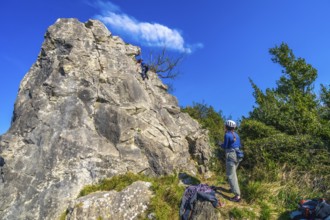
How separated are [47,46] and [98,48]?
7.31 ft

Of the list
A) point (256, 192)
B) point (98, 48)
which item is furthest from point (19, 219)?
point (98, 48)

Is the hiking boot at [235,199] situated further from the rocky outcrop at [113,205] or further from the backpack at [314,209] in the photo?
the rocky outcrop at [113,205]

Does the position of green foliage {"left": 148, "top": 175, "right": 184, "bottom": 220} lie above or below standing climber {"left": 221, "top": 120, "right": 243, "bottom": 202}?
below

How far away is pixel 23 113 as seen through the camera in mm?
11375

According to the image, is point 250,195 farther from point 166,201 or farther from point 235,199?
point 166,201

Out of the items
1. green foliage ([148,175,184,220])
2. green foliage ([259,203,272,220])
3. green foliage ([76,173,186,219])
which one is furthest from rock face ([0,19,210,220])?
green foliage ([259,203,272,220])

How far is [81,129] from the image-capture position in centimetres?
1101

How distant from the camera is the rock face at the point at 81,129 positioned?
9.73 m

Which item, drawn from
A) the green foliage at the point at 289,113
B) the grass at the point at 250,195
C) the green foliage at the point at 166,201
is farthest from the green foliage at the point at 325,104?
the green foliage at the point at 166,201

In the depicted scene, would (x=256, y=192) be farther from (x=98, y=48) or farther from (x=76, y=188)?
(x=98, y=48)

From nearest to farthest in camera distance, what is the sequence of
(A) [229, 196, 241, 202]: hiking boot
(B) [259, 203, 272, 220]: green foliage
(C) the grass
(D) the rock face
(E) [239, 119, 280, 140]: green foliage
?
(B) [259, 203, 272, 220]: green foliage → (C) the grass → (A) [229, 196, 241, 202]: hiking boot → (D) the rock face → (E) [239, 119, 280, 140]: green foliage

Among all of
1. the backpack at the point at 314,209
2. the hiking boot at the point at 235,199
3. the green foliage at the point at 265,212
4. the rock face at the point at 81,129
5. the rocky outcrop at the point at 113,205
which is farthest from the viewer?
the rock face at the point at 81,129

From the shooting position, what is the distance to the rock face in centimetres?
Result: 973

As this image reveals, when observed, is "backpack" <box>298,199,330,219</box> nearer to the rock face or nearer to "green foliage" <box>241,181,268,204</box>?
"green foliage" <box>241,181,268,204</box>
